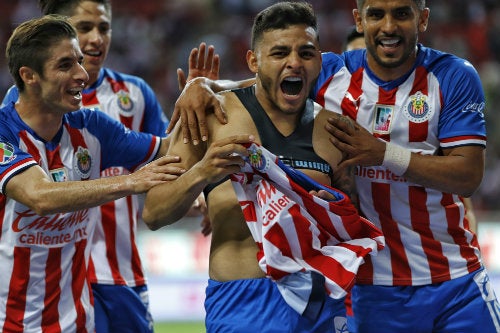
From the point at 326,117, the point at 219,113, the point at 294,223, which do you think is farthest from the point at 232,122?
the point at 294,223

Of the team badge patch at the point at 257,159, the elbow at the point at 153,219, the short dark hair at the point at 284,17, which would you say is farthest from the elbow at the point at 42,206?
the short dark hair at the point at 284,17

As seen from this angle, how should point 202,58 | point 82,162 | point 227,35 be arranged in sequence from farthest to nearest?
point 227,35 < point 202,58 < point 82,162

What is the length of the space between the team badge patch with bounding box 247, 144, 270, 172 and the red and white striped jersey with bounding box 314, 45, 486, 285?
39.7 inches

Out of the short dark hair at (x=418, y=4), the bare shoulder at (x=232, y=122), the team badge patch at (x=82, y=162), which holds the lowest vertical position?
the team badge patch at (x=82, y=162)

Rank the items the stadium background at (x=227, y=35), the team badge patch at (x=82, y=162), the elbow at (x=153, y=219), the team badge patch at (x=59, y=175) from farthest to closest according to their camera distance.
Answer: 1. the stadium background at (x=227, y=35)
2. the team badge patch at (x=82, y=162)
3. the team badge patch at (x=59, y=175)
4. the elbow at (x=153, y=219)

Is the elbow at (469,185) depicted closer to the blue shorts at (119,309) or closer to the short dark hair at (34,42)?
the short dark hair at (34,42)

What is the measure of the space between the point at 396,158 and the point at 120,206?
6.82 feet

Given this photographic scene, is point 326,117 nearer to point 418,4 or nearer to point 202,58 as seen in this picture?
point 418,4

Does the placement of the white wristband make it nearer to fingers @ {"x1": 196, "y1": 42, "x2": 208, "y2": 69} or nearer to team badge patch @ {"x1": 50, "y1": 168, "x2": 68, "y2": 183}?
fingers @ {"x1": 196, "y1": 42, "x2": 208, "y2": 69}

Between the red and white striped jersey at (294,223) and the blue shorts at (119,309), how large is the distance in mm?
1959

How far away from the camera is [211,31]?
16.9 m

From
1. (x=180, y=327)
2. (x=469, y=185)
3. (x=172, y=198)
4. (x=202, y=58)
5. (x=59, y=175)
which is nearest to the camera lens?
(x=172, y=198)

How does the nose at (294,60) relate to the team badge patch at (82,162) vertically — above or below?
above

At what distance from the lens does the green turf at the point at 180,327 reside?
10023 millimetres
